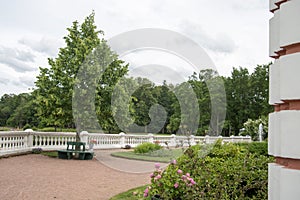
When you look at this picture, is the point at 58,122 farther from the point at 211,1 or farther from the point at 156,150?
the point at 211,1

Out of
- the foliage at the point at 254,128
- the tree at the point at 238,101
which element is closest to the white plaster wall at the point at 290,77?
the foliage at the point at 254,128

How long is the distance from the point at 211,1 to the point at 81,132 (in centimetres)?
1083

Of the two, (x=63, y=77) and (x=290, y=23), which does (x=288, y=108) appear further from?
(x=63, y=77)

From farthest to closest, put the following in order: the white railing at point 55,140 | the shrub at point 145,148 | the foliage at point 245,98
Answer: the foliage at point 245,98 → the shrub at point 145,148 → the white railing at point 55,140

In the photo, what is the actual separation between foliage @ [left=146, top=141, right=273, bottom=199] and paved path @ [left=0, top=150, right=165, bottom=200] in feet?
6.74

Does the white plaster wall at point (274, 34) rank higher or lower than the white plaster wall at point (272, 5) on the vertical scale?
lower

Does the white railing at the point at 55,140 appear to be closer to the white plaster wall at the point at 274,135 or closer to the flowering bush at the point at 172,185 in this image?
the flowering bush at the point at 172,185

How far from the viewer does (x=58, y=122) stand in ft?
46.0

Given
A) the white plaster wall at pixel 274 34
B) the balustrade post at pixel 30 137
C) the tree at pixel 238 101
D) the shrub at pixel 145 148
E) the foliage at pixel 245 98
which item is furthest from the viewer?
the tree at pixel 238 101

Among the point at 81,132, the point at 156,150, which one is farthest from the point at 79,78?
the point at 156,150

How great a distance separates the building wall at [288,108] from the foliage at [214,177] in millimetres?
2452

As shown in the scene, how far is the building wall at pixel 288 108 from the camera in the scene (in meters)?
1.71

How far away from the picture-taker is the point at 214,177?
201 inches

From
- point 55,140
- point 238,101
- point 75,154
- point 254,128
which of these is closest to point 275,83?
point 75,154
